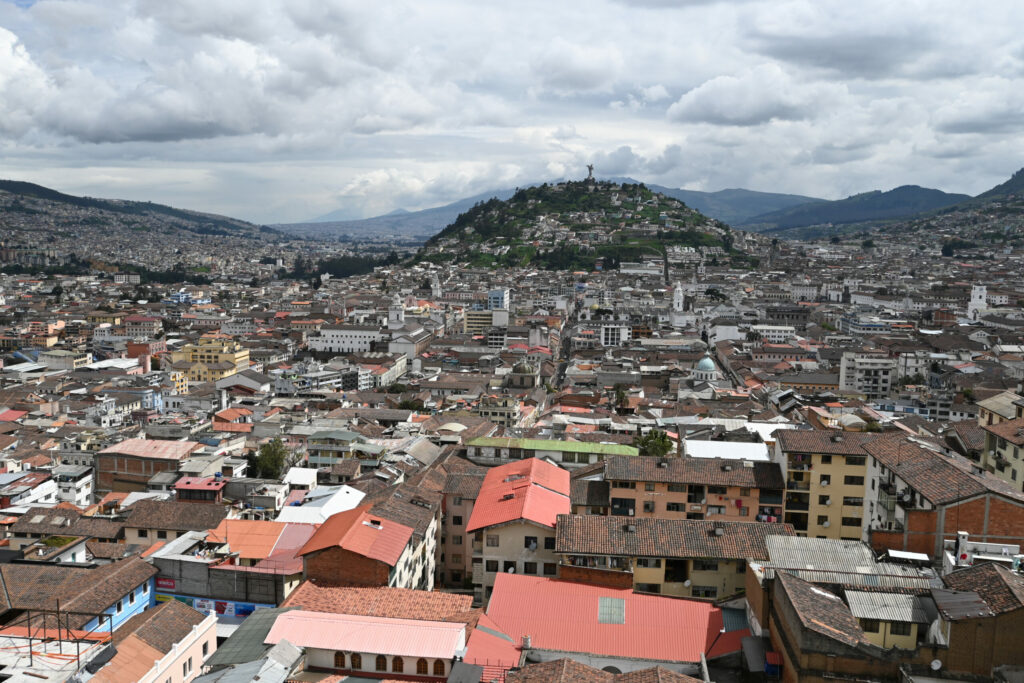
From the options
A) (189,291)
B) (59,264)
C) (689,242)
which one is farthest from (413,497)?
(59,264)

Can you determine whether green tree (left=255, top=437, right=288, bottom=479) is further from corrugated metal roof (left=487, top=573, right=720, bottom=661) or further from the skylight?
the skylight

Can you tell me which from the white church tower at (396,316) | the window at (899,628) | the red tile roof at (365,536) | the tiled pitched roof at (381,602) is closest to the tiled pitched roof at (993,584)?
the window at (899,628)

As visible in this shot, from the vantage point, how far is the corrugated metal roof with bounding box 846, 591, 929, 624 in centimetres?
1059

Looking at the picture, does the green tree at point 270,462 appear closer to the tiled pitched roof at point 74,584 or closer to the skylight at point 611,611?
the tiled pitched roof at point 74,584

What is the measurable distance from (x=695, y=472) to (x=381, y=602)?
847 cm

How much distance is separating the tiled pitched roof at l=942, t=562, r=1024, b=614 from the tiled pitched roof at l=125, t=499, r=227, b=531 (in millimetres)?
15453

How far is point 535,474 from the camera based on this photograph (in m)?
18.8

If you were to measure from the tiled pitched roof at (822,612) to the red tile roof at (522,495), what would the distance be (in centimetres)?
578

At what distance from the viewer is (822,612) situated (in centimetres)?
1050

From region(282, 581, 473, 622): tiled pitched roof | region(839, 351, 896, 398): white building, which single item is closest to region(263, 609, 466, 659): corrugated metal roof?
region(282, 581, 473, 622): tiled pitched roof

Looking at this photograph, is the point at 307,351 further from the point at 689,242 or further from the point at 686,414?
the point at 689,242

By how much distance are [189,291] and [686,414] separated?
89332mm

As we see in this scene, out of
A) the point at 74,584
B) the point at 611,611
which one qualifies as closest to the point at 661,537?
the point at 611,611

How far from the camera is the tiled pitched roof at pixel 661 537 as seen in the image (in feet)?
48.5
